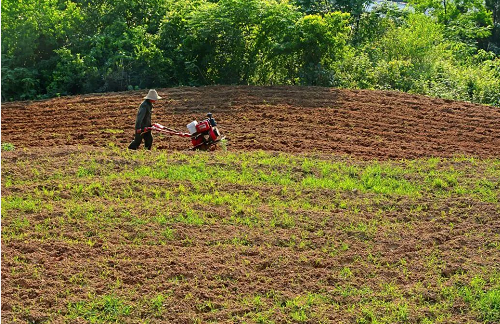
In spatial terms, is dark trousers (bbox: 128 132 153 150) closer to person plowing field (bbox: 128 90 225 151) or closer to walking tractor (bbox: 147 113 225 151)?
person plowing field (bbox: 128 90 225 151)

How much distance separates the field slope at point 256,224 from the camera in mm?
8648

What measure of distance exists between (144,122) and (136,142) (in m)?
0.41

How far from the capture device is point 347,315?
8406mm

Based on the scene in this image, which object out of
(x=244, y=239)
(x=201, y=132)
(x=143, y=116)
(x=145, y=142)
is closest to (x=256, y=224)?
(x=244, y=239)

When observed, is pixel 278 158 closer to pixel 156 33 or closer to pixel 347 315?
pixel 347 315

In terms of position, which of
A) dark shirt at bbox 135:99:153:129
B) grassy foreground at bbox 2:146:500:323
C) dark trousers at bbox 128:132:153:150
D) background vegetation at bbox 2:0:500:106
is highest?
background vegetation at bbox 2:0:500:106

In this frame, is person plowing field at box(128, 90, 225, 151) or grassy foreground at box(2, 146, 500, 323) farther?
person plowing field at box(128, 90, 225, 151)

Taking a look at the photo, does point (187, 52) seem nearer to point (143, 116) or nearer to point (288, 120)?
point (288, 120)

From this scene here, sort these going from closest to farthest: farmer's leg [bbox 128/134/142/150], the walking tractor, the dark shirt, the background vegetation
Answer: the walking tractor
the dark shirt
farmer's leg [bbox 128/134/142/150]
the background vegetation

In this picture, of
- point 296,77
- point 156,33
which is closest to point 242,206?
point 296,77

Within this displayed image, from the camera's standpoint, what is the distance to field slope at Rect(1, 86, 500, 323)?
865cm

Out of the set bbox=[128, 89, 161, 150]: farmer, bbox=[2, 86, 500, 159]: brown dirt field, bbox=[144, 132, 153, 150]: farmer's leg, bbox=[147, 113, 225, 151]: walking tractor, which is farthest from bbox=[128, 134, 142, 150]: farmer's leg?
bbox=[2, 86, 500, 159]: brown dirt field

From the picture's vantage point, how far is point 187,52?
20.2 meters

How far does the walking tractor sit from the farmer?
0.19 metres
